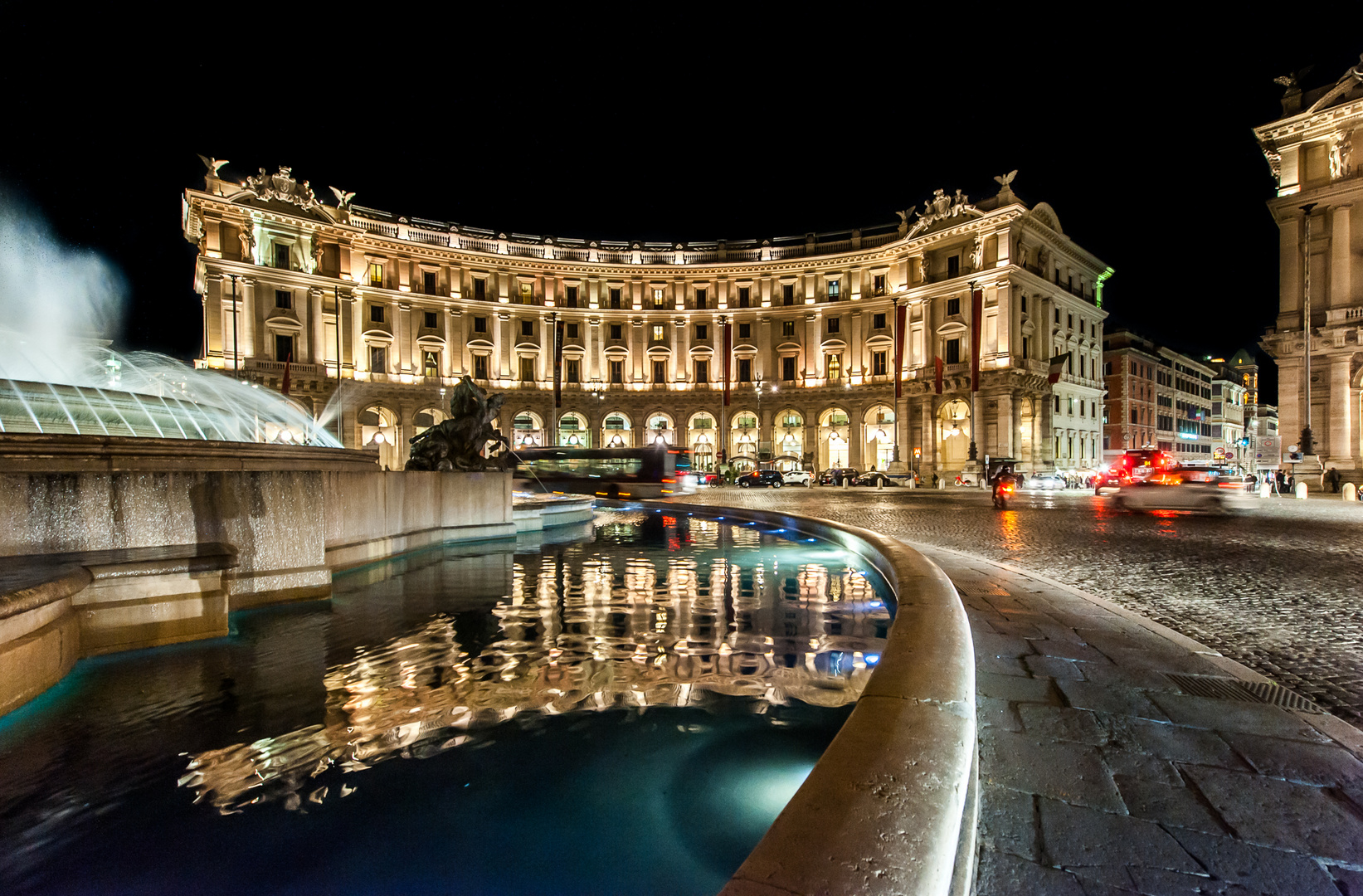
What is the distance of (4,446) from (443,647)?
4.21 meters

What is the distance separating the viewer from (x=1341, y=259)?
82.8ft

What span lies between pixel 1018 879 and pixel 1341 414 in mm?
33569

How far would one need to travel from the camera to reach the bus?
89.9 ft

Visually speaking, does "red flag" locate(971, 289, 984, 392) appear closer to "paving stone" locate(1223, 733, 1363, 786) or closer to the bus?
the bus

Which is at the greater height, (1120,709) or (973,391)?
(973,391)

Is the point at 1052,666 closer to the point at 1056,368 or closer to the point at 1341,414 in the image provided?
the point at 1341,414

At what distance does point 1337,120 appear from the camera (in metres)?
25.3

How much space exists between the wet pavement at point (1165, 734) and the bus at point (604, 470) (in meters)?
20.9

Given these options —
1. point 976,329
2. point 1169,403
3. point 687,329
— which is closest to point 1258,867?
point 976,329

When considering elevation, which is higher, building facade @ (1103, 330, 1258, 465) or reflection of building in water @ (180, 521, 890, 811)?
building facade @ (1103, 330, 1258, 465)

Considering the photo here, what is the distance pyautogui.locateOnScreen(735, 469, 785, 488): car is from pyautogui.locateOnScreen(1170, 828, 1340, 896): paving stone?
3664 cm

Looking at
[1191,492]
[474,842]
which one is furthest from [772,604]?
[1191,492]

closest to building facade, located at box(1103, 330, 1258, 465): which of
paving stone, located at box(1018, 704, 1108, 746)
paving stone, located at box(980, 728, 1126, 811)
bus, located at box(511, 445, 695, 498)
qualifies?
bus, located at box(511, 445, 695, 498)

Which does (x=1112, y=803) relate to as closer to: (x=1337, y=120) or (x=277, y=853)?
(x=277, y=853)
